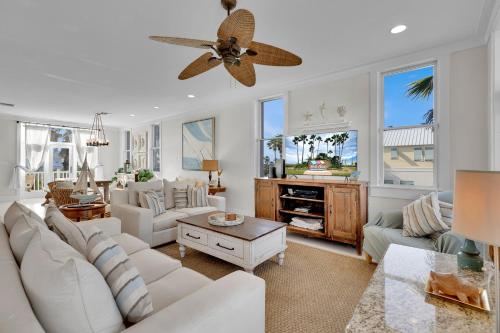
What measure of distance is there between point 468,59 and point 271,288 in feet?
11.6

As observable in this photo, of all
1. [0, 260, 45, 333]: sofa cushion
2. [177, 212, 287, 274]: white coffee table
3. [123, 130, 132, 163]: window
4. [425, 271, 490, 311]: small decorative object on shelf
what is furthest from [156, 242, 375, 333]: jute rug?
[123, 130, 132, 163]: window

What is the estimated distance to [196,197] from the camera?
4070mm

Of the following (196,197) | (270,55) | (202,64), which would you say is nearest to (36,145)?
(196,197)

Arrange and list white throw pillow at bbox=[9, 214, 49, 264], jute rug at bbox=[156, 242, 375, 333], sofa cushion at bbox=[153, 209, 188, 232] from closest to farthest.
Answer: white throw pillow at bbox=[9, 214, 49, 264]
jute rug at bbox=[156, 242, 375, 333]
sofa cushion at bbox=[153, 209, 188, 232]

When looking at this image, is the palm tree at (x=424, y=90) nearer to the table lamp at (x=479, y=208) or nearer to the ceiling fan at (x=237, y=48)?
the ceiling fan at (x=237, y=48)

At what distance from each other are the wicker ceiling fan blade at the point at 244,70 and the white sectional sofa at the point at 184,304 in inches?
65.3

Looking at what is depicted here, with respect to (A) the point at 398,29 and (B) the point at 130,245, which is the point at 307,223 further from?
(A) the point at 398,29

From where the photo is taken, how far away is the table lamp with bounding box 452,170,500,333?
0.74 metres

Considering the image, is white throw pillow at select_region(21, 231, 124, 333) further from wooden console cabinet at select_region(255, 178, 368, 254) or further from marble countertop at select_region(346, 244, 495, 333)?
wooden console cabinet at select_region(255, 178, 368, 254)

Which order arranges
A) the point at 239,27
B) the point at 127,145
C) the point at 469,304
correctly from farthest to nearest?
the point at 127,145
the point at 239,27
the point at 469,304

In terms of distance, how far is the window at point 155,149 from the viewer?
296 inches

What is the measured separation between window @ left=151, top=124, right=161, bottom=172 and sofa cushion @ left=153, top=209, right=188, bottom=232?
420 cm

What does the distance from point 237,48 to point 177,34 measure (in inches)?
52.7

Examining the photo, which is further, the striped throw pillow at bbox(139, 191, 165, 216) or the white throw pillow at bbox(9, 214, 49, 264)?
the striped throw pillow at bbox(139, 191, 165, 216)
